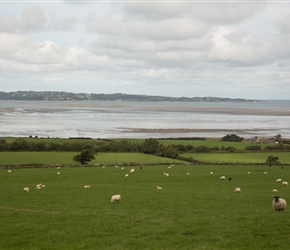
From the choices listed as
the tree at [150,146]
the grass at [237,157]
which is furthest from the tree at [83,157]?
the grass at [237,157]

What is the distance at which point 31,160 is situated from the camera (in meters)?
69.4

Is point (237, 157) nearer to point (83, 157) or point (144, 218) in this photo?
point (83, 157)

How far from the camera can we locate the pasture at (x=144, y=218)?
1595cm

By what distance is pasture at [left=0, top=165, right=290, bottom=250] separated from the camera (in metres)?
16.0

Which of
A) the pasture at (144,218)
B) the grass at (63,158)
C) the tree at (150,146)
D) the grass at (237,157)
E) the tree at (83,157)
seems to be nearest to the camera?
the pasture at (144,218)

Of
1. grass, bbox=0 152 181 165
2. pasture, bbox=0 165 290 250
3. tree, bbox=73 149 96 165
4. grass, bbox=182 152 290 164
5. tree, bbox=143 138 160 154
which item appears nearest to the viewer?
Result: pasture, bbox=0 165 290 250

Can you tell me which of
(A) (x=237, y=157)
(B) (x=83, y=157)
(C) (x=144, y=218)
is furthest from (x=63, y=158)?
(C) (x=144, y=218)

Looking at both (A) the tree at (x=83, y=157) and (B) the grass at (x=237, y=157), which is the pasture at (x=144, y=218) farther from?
(B) the grass at (x=237, y=157)

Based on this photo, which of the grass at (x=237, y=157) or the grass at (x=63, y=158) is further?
the grass at (x=237, y=157)

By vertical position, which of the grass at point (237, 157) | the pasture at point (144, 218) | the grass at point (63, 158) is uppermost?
the pasture at point (144, 218)

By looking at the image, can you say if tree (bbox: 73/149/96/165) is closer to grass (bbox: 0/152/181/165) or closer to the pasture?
grass (bbox: 0/152/181/165)

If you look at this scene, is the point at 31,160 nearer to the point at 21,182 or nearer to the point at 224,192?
the point at 21,182

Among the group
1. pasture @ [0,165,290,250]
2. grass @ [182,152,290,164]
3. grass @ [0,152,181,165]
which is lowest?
grass @ [0,152,181,165]

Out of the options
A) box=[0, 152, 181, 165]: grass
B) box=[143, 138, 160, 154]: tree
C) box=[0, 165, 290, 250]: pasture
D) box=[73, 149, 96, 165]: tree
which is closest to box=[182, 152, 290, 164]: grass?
box=[143, 138, 160, 154]: tree
